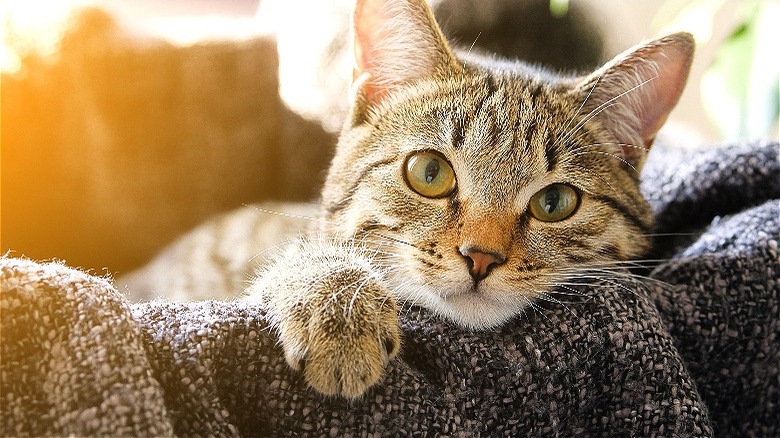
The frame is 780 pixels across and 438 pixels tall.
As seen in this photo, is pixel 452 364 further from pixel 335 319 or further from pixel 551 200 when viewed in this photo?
pixel 551 200

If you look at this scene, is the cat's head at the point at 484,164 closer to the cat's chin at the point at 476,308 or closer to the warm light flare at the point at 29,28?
the cat's chin at the point at 476,308

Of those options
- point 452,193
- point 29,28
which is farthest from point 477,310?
point 29,28

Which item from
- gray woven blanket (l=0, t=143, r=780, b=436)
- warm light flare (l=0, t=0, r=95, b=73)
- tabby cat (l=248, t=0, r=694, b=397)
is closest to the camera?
gray woven blanket (l=0, t=143, r=780, b=436)

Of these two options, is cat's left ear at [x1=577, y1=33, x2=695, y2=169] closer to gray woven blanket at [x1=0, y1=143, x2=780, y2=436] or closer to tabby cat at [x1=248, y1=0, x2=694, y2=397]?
tabby cat at [x1=248, y1=0, x2=694, y2=397]

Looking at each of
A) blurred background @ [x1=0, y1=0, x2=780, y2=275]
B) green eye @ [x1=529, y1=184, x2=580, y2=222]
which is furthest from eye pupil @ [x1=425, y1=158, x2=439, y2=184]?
blurred background @ [x1=0, y1=0, x2=780, y2=275]

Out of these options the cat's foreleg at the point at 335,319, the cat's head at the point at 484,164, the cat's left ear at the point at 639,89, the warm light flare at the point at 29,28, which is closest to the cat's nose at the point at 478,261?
the cat's head at the point at 484,164

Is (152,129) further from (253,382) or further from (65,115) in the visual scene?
(253,382)

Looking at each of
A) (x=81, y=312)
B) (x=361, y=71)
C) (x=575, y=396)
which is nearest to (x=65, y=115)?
(x=361, y=71)
